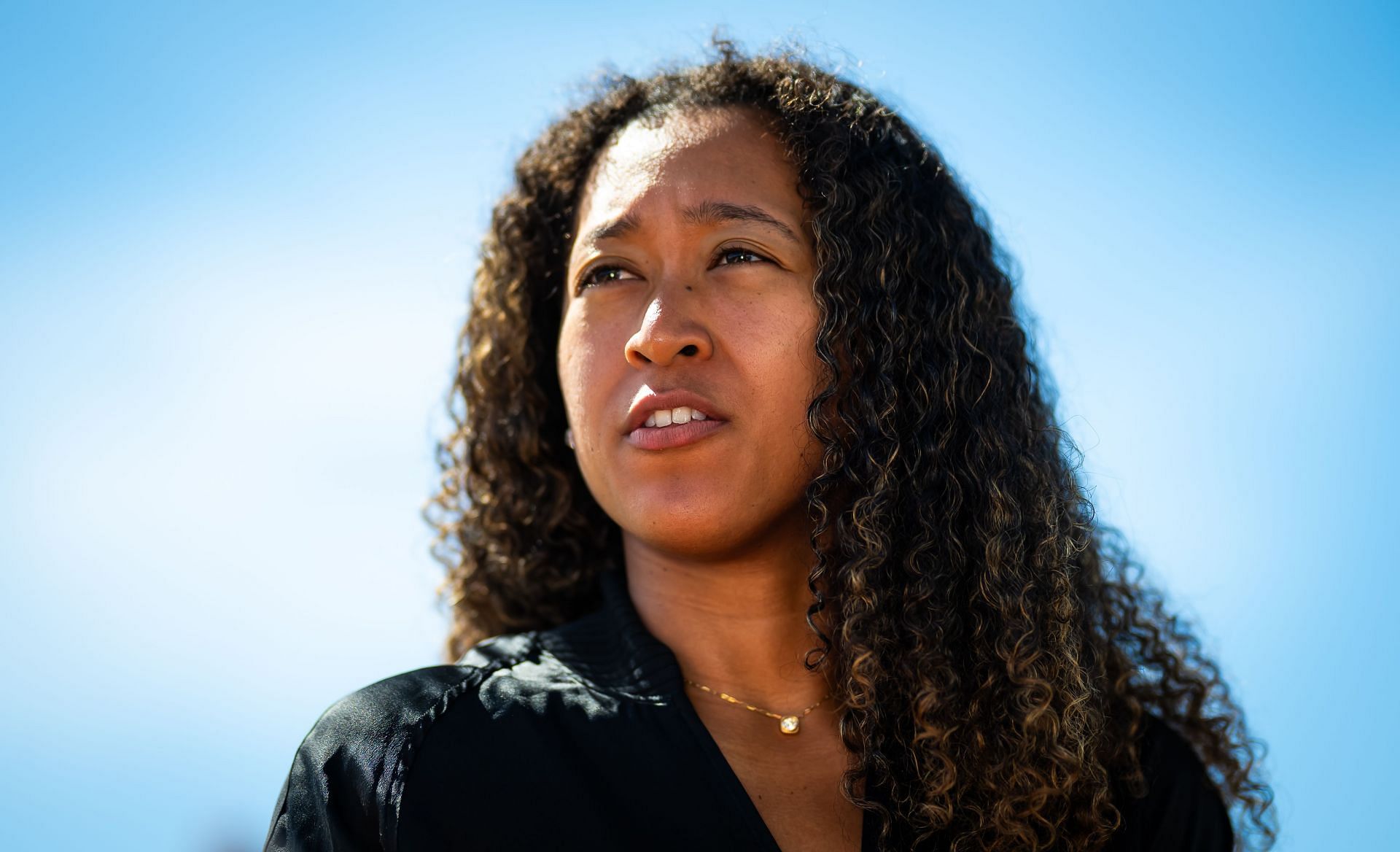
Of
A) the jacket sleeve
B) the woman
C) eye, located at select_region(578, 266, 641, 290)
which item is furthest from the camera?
eye, located at select_region(578, 266, 641, 290)

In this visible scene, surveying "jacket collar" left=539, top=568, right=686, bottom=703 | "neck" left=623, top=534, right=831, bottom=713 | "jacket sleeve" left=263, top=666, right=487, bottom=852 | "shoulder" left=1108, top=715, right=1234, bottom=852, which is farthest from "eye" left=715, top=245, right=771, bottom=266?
"shoulder" left=1108, top=715, right=1234, bottom=852

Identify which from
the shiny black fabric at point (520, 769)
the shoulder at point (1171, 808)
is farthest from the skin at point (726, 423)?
the shoulder at point (1171, 808)

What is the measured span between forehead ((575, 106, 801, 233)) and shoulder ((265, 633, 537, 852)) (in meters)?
1.01

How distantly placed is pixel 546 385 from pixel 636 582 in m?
0.63

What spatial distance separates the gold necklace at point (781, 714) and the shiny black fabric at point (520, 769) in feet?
0.43

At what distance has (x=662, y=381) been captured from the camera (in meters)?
2.24

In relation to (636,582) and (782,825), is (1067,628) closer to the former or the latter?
(782,825)

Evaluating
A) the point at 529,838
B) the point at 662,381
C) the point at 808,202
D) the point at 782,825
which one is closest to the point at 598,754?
the point at 529,838

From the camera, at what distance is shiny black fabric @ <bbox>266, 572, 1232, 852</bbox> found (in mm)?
1969

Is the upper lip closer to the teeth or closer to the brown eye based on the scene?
the teeth

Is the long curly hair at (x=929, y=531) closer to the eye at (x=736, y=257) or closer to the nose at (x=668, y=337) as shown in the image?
the eye at (x=736, y=257)

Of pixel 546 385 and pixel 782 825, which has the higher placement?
pixel 546 385

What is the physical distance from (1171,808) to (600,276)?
5.18 feet

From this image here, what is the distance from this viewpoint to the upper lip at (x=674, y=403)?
7.27 ft
